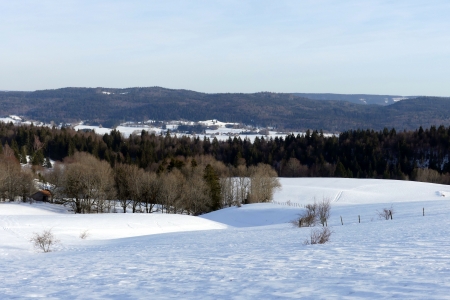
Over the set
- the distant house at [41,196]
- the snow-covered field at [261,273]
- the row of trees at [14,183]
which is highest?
the snow-covered field at [261,273]

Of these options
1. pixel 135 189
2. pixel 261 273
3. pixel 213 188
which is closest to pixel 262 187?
pixel 213 188

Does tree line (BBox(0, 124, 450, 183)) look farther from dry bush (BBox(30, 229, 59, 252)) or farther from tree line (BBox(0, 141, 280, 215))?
dry bush (BBox(30, 229, 59, 252))

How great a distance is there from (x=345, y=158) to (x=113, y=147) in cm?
6175

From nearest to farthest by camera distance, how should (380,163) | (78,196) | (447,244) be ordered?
(447,244), (78,196), (380,163)

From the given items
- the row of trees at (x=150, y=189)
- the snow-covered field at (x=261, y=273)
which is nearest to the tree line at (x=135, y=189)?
the row of trees at (x=150, y=189)

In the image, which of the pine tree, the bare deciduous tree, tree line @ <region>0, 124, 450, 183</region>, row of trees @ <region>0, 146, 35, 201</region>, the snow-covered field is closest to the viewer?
the snow-covered field

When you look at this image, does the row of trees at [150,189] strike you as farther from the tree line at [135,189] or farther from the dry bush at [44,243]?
the dry bush at [44,243]

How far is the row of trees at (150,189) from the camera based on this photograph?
5975 centimetres

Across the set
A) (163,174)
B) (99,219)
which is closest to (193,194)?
(163,174)

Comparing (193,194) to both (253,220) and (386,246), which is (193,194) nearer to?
(253,220)

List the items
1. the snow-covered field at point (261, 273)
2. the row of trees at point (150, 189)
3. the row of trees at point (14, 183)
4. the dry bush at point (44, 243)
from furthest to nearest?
1. the row of trees at point (14, 183)
2. the row of trees at point (150, 189)
3. the dry bush at point (44, 243)
4. the snow-covered field at point (261, 273)

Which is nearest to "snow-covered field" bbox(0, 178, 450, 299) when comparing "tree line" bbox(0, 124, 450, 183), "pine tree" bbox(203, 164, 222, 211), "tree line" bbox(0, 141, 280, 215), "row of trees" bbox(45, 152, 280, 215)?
"row of trees" bbox(45, 152, 280, 215)

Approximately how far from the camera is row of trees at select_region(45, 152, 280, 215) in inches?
2352

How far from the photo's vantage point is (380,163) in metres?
107
